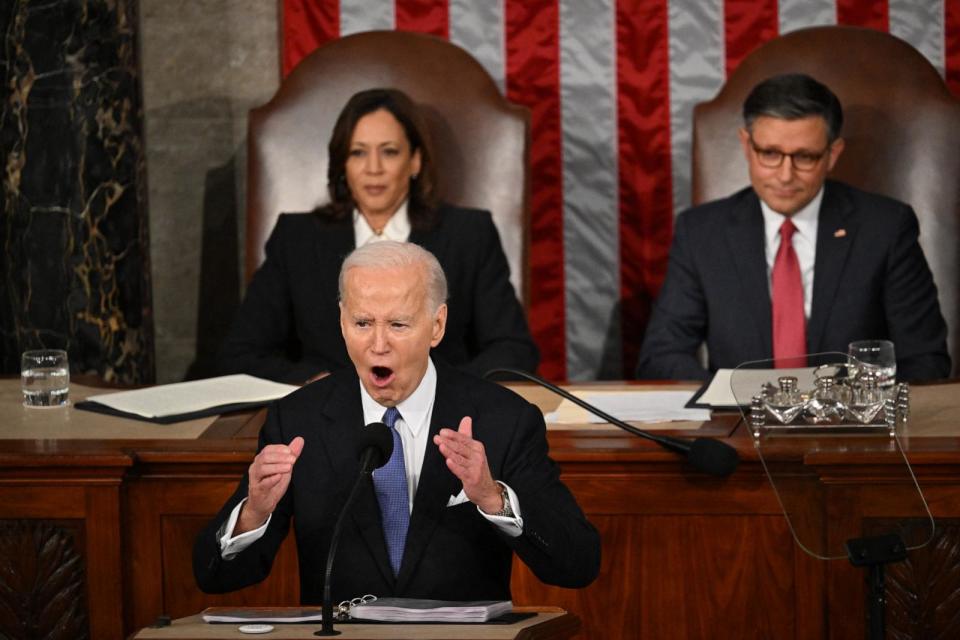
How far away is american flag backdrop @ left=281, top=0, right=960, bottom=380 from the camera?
4875 millimetres

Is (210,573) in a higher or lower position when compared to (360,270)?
lower

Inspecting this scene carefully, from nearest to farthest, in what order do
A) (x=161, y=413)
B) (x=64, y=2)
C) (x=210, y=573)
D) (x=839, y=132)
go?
1. (x=210, y=573)
2. (x=161, y=413)
3. (x=839, y=132)
4. (x=64, y=2)

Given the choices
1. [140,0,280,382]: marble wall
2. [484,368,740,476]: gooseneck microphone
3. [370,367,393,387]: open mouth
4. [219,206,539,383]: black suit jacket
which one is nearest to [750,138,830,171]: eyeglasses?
[219,206,539,383]: black suit jacket

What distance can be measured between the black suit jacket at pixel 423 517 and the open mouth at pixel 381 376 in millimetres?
102

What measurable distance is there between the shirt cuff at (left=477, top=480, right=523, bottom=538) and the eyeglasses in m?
2.09

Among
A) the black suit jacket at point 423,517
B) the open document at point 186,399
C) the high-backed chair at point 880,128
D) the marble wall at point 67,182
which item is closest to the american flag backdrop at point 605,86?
the high-backed chair at point 880,128

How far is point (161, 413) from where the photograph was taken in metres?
3.24

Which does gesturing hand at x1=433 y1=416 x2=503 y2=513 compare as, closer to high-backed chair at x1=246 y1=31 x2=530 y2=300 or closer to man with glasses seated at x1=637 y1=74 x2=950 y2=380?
man with glasses seated at x1=637 y1=74 x2=950 y2=380

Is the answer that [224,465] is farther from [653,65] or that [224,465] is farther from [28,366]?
[653,65]

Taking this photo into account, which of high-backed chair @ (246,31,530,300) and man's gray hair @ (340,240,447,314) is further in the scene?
high-backed chair @ (246,31,530,300)

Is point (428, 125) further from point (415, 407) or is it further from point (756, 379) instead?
point (415, 407)

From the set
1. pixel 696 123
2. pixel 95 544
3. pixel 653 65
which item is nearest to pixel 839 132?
pixel 696 123

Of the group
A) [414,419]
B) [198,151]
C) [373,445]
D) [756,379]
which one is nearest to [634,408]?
[756,379]

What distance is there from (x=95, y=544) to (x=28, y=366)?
2.22 ft
